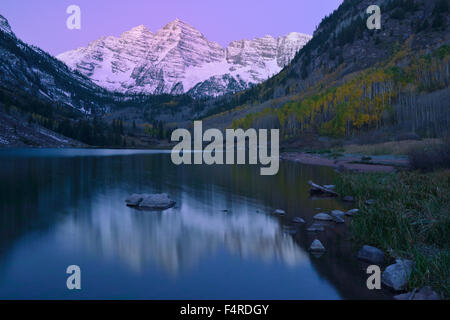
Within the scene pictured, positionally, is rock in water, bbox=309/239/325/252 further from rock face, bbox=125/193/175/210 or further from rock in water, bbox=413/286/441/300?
rock face, bbox=125/193/175/210

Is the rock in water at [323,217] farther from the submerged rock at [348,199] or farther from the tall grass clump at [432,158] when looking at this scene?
the tall grass clump at [432,158]

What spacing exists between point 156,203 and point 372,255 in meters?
13.8

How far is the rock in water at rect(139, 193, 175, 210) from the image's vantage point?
64.7 ft

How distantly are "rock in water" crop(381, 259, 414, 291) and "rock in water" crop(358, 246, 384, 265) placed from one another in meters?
1.36

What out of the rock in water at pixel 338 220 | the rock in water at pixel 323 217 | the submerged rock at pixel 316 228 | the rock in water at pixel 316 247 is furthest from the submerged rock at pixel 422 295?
the rock in water at pixel 323 217

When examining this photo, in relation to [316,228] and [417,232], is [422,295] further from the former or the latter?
[316,228]

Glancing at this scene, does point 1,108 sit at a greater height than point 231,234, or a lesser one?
greater

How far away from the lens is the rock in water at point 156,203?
1972cm

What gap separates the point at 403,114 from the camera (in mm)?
81062

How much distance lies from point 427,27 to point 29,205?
175490mm

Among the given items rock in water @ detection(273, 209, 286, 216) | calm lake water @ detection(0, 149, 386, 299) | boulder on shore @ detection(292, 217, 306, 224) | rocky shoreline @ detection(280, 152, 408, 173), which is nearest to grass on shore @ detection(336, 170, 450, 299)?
calm lake water @ detection(0, 149, 386, 299)
